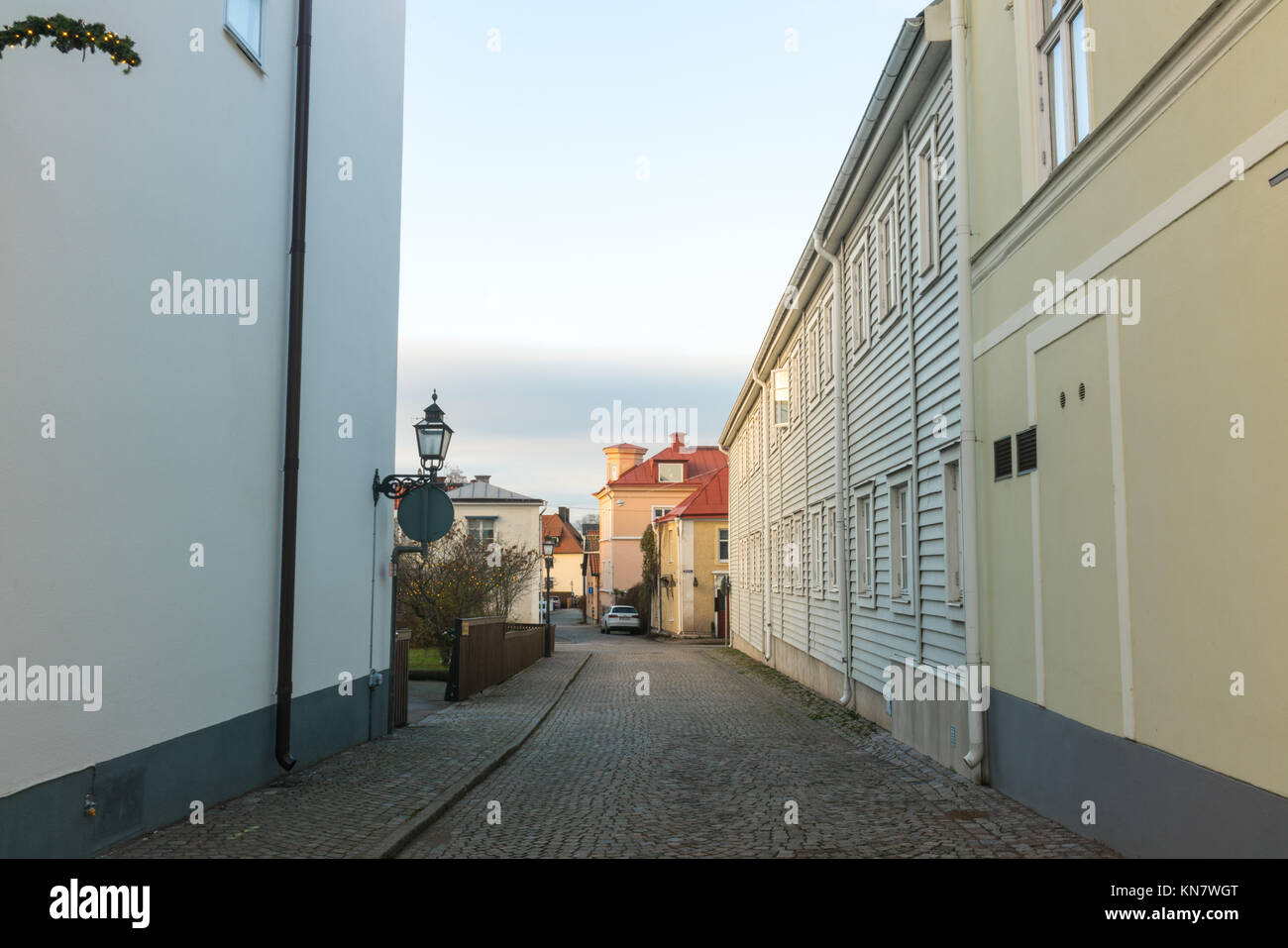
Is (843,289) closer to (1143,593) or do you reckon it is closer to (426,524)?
(426,524)

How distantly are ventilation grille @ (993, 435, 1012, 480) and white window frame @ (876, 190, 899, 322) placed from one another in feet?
12.9

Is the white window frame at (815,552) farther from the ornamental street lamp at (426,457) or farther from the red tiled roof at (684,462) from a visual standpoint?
the red tiled roof at (684,462)

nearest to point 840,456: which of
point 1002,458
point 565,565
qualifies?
point 1002,458

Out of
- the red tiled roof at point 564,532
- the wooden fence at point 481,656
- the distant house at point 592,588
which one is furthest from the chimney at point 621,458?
the wooden fence at point 481,656

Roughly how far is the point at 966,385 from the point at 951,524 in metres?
1.57

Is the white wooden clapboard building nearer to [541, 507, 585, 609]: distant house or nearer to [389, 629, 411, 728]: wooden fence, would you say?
[389, 629, 411, 728]: wooden fence

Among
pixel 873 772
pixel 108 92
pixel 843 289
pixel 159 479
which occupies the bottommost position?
pixel 873 772

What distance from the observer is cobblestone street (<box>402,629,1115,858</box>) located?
707 cm

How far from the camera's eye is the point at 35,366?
5.76 metres

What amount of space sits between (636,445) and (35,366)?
75114mm

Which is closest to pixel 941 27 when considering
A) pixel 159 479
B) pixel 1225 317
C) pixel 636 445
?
pixel 1225 317

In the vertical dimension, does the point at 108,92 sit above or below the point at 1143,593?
above

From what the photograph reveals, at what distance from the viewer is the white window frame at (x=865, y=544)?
14.2m

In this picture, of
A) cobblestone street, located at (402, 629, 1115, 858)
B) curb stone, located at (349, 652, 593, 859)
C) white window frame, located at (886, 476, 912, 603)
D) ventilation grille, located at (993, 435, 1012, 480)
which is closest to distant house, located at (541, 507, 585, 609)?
cobblestone street, located at (402, 629, 1115, 858)
